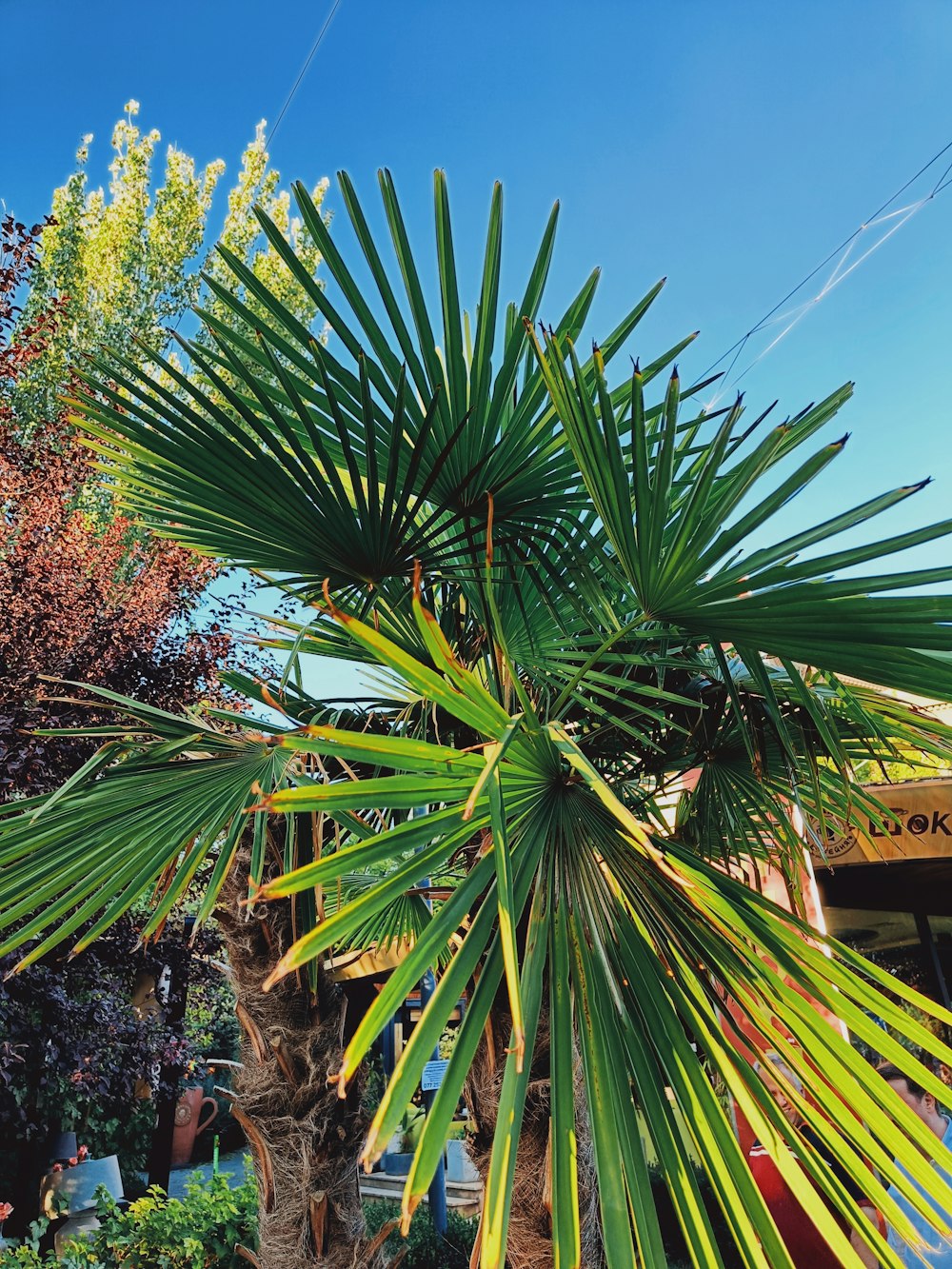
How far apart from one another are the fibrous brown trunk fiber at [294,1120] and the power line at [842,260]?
323 centimetres

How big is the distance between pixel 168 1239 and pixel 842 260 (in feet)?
20.3

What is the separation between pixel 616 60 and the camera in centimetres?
675

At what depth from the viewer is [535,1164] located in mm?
2029

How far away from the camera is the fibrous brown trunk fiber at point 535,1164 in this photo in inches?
78.0

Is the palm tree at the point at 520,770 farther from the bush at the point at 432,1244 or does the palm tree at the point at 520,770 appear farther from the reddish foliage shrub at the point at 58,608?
the bush at the point at 432,1244

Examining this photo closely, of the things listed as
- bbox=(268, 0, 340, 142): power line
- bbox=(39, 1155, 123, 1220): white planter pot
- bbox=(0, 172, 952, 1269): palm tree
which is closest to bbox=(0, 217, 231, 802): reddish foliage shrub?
bbox=(0, 172, 952, 1269): palm tree

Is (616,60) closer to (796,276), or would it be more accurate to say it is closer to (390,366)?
(796,276)

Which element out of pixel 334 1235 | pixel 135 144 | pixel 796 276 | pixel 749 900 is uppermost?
pixel 135 144

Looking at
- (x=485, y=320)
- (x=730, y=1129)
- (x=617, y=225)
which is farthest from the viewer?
(x=617, y=225)

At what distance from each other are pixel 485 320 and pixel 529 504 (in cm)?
48

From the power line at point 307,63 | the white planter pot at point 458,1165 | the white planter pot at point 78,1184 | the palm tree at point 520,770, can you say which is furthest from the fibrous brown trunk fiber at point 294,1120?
the white planter pot at point 458,1165

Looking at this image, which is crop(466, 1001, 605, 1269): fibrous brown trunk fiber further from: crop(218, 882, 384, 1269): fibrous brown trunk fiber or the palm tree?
crop(218, 882, 384, 1269): fibrous brown trunk fiber

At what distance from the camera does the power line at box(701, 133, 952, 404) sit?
4066 millimetres

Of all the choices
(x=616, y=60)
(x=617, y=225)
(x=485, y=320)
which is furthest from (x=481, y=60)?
(x=485, y=320)
